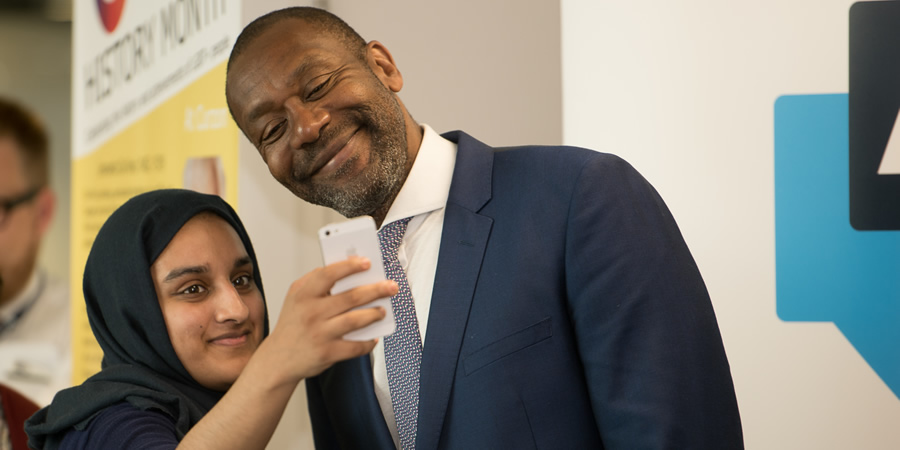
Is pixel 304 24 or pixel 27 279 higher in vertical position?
pixel 304 24

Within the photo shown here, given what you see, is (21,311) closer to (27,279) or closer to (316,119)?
(27,279)

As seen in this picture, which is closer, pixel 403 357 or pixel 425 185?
pixel 403 357

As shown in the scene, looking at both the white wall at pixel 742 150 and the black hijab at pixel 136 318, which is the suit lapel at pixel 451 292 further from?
the white wall at pixel 742 150

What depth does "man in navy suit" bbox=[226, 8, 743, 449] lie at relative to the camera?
4.63 feet

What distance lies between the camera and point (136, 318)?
195cm

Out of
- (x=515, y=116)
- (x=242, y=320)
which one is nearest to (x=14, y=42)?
(x=515, y=116)

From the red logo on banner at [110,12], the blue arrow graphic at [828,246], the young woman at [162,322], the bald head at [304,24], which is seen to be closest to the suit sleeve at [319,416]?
the young woman at [162,322]

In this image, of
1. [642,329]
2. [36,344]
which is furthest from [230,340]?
[36,344]

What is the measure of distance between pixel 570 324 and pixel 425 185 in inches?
17.9

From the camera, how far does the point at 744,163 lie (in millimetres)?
2227

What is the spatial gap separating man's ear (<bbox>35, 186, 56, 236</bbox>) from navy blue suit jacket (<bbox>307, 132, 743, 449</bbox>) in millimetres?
4398

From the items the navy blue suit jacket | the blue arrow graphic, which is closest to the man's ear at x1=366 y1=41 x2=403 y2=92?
the navy blue suit jacket

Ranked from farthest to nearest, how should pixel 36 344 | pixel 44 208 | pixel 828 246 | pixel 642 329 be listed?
pixel 44 208 < pixel 36 344 < pixel 828 246 < pixel 642 329

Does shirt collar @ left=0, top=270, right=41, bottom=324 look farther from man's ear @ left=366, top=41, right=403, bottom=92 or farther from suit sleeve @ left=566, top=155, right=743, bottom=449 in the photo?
suit sleeve @ left=566, top=155, right=743, bottom=449
